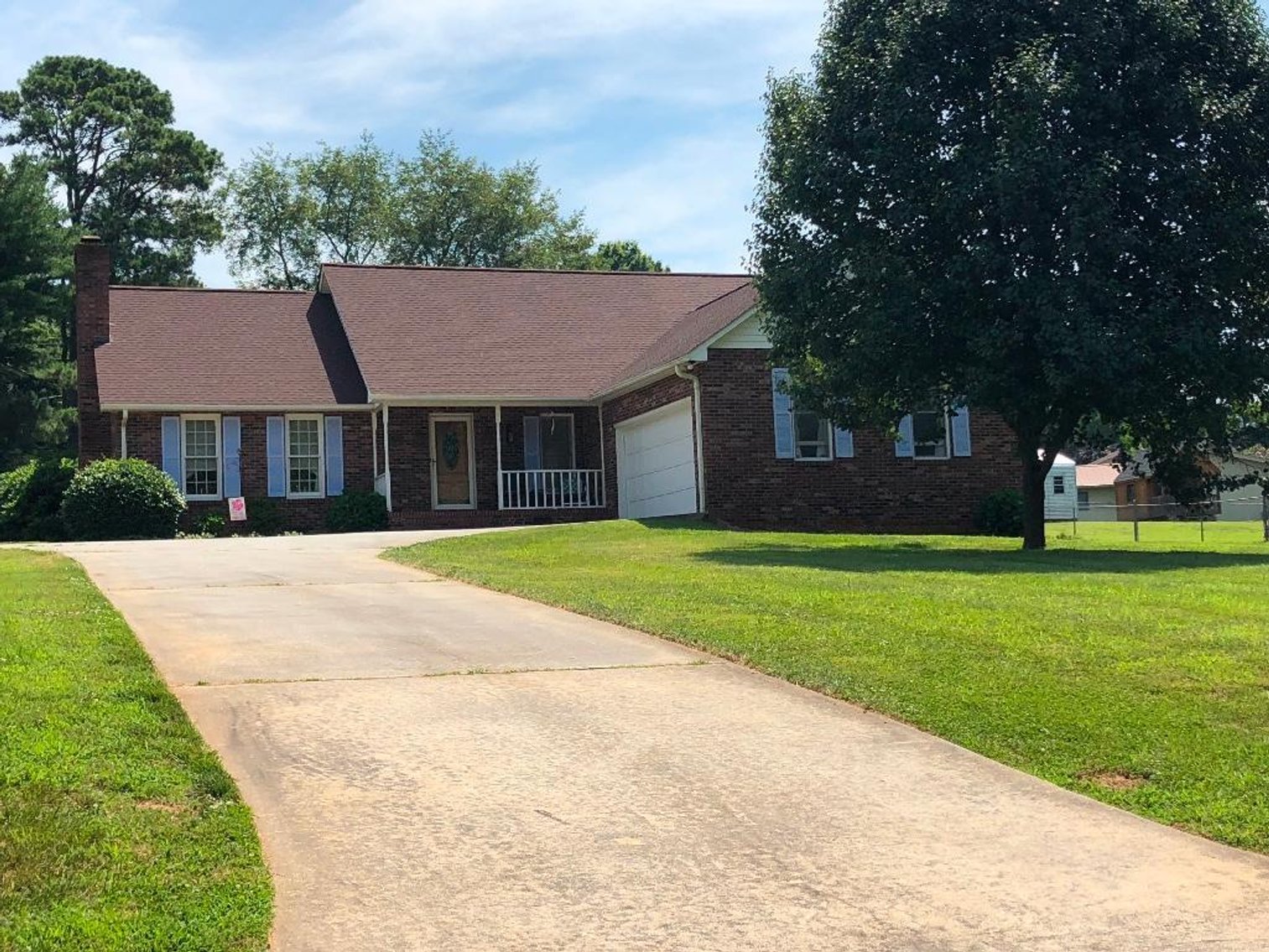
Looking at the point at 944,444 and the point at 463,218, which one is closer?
the point at 944,444

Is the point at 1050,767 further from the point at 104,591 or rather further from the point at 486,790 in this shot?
the point at 104,591

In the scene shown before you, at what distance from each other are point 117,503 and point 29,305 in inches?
548

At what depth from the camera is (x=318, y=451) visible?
28.5 metres

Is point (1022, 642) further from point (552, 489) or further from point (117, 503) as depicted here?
point (552, 489)

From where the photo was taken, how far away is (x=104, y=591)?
42.2ft

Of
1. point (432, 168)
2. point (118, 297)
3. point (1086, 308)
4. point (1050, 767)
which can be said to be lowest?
point (1050, 767)

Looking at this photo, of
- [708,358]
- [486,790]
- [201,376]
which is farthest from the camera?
[201,376]

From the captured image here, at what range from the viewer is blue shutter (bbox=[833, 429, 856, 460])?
2588 centimetres

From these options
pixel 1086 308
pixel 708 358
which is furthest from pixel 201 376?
pixel 1086 308

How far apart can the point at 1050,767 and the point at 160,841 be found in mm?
3934

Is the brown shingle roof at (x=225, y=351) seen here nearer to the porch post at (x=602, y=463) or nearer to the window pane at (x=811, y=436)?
the porch post at (x=602, y=463)

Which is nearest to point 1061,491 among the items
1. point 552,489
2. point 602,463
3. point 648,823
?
point 602,463

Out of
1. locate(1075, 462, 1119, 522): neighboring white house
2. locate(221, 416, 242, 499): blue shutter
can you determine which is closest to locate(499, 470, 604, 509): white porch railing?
locate(221, 416, 242, 499): blue shutter

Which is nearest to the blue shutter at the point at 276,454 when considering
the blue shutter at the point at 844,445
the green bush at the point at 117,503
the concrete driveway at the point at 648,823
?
the green bush at the point at 117,503
